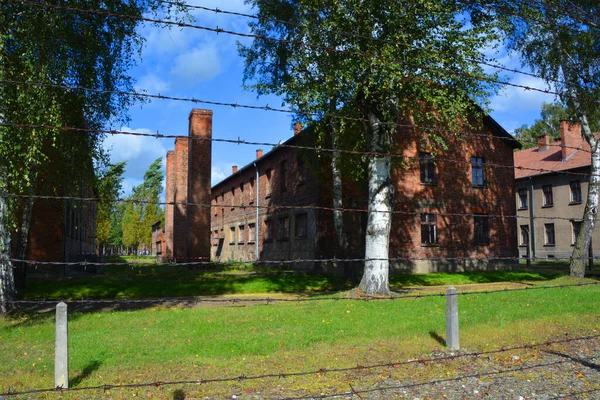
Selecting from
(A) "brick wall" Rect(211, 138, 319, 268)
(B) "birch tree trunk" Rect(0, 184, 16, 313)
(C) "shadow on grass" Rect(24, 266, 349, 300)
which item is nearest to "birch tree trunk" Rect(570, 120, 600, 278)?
(C) "shadow on grass" Rect(24, 266, 349, 300)

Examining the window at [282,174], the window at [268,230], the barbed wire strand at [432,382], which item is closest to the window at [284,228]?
the window at [268,230]

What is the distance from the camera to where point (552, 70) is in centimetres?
2228

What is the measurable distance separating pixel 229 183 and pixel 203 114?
565 inches

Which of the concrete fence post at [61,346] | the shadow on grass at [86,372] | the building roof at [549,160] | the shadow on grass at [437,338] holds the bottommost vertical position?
the shadow on grass at [86,372]

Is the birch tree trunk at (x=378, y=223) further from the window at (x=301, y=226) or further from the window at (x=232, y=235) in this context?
the window at (x=232, y=235)

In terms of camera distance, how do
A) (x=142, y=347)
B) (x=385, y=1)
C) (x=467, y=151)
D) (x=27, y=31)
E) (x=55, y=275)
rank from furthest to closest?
(x=467, y=151), (x=55, y=275), (x=385, y=1), (x=27, y=31), (x=142, y=347)

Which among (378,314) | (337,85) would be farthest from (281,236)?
(378,314)

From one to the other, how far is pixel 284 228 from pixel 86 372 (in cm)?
2345

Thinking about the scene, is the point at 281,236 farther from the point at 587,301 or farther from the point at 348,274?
the point at 587,301

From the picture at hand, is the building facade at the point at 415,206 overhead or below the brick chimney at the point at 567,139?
below

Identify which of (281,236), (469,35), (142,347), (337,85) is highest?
(469,35)

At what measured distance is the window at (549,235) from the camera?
41.9 meters

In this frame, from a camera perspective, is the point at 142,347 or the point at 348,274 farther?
the point at 348,274

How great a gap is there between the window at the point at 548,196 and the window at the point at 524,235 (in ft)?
10.7
